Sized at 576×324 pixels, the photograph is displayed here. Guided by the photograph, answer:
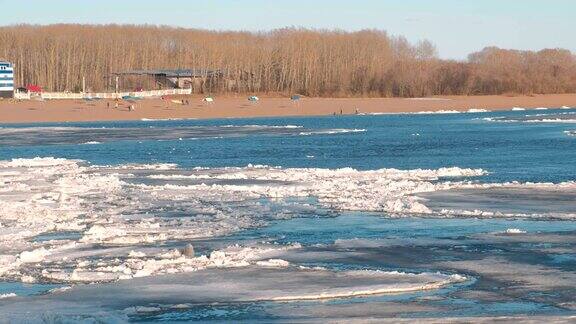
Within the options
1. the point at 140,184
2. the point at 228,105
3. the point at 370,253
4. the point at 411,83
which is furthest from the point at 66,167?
the point at 411,83

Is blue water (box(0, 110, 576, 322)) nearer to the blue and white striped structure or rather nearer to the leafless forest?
the blue and white striped structure

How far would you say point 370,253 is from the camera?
16.5 metres

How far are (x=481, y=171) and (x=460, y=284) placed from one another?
17.7m

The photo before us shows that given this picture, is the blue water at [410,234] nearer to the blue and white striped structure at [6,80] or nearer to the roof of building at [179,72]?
the blue and white striped structure at [6,80]

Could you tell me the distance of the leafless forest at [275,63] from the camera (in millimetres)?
127938

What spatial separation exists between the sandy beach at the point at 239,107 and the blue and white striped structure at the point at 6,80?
1023cm

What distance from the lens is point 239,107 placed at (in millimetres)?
98312

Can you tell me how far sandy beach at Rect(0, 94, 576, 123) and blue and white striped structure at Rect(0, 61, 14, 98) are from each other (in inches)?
403

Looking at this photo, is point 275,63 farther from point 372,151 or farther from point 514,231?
point 514,231

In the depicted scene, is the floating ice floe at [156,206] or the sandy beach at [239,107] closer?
the floating ice floe at [156,206]

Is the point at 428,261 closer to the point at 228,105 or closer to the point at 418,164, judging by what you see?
the point at 418,164

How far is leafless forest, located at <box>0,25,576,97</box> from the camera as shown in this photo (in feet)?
420

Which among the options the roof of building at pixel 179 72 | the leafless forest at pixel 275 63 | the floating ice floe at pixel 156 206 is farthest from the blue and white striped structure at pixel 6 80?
the floating ice floe at pixel 156 206

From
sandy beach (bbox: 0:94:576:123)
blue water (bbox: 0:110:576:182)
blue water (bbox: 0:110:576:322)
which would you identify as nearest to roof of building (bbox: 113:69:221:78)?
sandy beach (bbox: 0:94:576:123)
